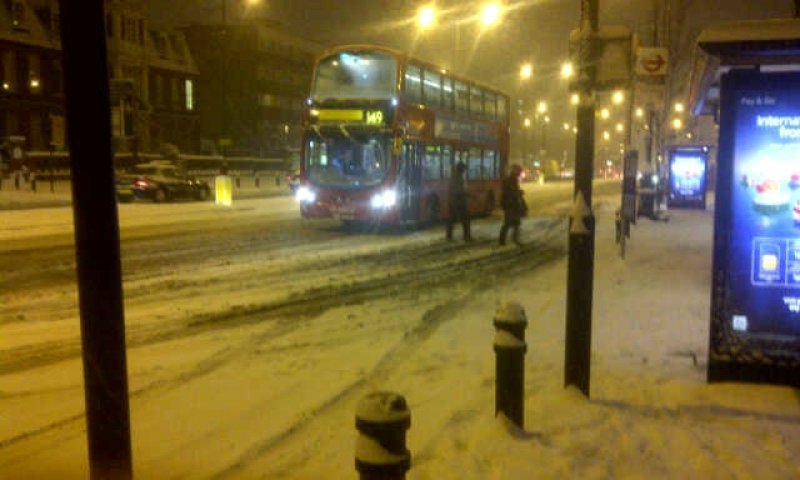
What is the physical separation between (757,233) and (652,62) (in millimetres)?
8731

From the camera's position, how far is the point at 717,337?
6.77 meters

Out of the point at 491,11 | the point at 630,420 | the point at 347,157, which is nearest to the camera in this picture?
the point at 630,420

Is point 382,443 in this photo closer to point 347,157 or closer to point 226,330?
point 226,330

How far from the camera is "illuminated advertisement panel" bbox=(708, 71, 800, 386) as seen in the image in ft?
21.3

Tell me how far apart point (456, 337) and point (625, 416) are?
286 cm

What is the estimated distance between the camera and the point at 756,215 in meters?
6.61

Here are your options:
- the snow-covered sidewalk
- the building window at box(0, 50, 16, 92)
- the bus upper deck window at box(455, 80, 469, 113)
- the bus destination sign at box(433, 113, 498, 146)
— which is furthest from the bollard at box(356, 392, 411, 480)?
the building window at box(0, 50, 16, 92)

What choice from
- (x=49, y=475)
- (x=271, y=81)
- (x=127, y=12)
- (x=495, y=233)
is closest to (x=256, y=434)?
(x=49, y=475)

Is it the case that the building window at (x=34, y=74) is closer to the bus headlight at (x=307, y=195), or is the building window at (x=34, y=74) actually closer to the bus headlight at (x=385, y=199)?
the bus headlight at (x=307, y=195)

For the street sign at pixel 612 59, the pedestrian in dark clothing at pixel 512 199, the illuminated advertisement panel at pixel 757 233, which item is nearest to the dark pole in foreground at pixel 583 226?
the street sign at pixel 612 59

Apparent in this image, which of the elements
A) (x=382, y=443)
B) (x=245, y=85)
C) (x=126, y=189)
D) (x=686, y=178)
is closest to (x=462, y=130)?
(x=686, y=178)

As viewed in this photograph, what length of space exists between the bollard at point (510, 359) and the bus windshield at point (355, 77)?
1462 centimetres

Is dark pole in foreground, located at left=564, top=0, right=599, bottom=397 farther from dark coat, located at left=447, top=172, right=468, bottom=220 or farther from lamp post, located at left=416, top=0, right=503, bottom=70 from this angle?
lamp post, located at left=416, top=0, right=503, bottom=70

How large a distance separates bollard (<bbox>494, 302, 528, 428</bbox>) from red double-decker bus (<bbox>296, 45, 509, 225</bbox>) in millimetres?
14380
